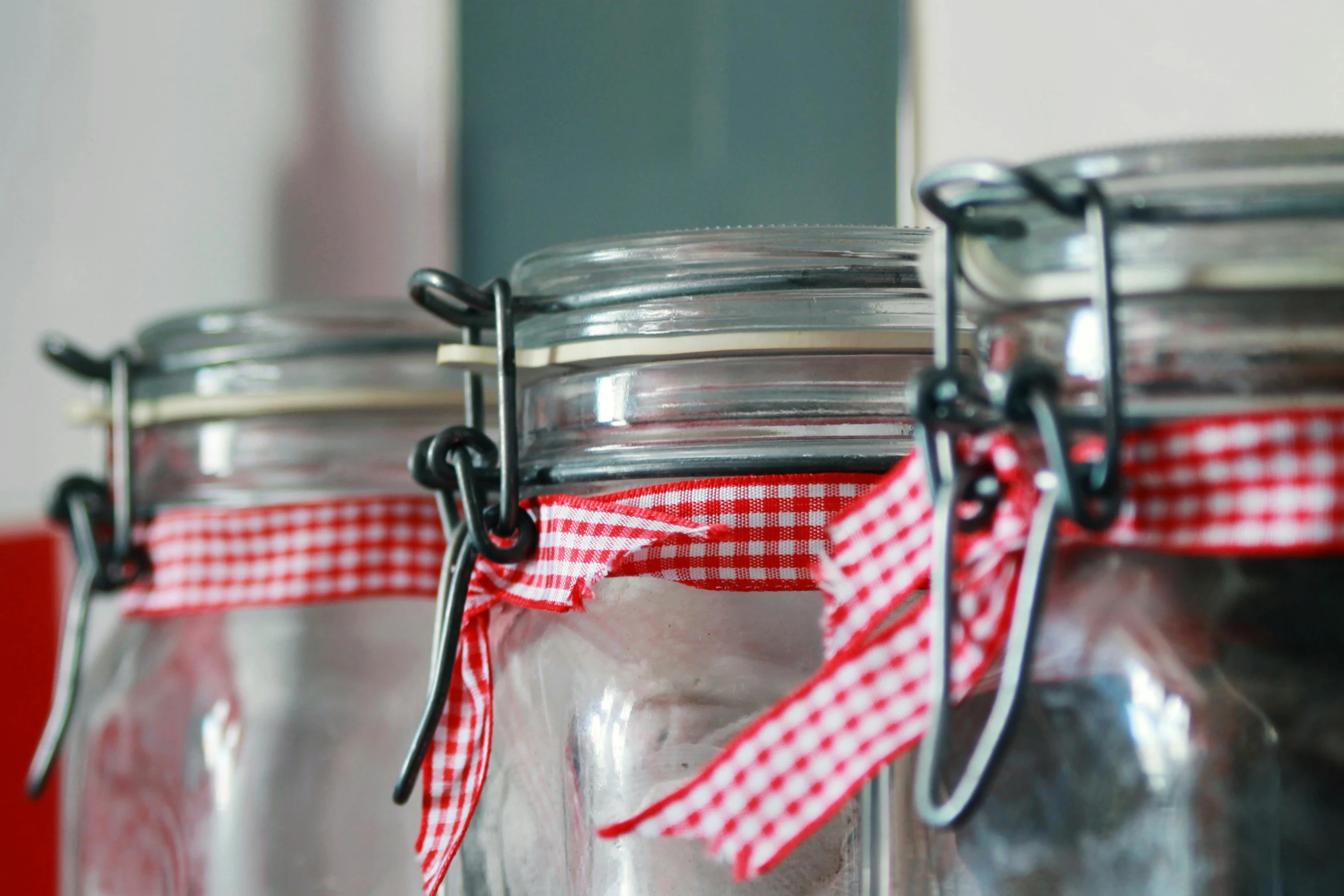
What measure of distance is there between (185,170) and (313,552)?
44cm

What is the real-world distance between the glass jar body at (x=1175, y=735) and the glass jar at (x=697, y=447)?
73 mm

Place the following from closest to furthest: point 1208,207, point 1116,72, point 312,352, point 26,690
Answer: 1. point 1208,207
2. point 312,352
3. point 1116,72
4. point 26,690

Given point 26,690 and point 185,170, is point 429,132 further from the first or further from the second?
point 26,690

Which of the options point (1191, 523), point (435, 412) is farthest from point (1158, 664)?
point (435, 412)

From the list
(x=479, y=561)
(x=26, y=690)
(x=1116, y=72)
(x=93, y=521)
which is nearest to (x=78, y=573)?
(x=93, y=521)

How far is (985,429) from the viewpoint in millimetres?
239

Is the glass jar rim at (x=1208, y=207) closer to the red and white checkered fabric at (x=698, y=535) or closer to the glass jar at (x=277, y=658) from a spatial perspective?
the red and white checkered fabric at (x=698, y=535)

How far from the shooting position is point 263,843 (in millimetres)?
444

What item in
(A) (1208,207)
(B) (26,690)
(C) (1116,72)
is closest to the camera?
(A) (1208,207)

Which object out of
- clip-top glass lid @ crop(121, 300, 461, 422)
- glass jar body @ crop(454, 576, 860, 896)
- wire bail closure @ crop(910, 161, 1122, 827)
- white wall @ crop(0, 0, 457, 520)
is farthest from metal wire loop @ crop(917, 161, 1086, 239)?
white wall @ crop(0, 0, 457, 520)

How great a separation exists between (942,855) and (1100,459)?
0.31 ft

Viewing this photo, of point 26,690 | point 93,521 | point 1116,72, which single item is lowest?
point 26,690

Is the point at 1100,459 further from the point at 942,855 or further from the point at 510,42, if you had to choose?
the point at 510,42

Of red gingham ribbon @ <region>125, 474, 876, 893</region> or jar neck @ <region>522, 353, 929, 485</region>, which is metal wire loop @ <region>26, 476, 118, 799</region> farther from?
jar neck @ <region>522, 353, 929, 485</region>
